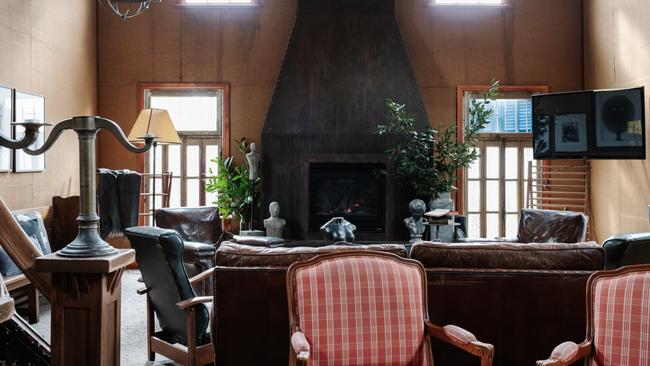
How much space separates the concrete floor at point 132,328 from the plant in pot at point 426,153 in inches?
124

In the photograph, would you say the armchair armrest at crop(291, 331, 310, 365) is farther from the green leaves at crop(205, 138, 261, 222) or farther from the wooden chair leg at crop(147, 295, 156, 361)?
the green leaves at crop(205, 138, 261, 222)

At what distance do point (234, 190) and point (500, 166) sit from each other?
3394 millimetres

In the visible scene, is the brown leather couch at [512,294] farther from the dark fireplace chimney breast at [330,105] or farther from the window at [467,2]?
the window at [467,2]

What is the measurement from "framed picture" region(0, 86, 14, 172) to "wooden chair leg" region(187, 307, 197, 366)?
9.63 ft

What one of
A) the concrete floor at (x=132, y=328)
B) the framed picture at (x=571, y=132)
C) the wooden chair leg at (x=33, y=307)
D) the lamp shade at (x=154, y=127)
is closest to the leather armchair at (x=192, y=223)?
the concrete floor at (x=132, y=328)

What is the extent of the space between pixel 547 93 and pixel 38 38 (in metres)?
5.82

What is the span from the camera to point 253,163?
258 inches

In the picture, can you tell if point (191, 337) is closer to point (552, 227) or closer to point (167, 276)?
point (167, 276)

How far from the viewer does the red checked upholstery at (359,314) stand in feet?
6.74

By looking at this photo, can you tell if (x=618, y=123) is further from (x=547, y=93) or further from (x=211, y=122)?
(x=211, y=122)

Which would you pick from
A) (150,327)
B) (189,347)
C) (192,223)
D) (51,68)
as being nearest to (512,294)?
(189,347)

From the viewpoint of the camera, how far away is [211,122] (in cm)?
709

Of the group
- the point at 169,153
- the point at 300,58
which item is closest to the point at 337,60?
the point at 300,58

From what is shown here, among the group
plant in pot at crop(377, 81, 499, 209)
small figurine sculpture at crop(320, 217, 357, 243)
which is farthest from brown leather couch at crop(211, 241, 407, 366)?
plant in pot at crop(377, 81, 499, 209)
